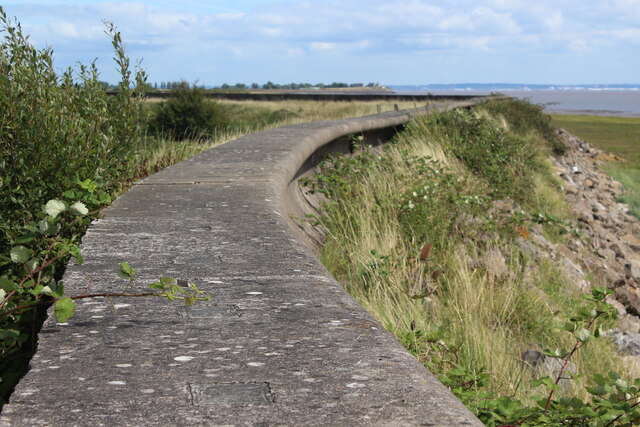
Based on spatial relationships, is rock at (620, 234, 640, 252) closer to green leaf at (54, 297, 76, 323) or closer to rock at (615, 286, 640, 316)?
rock at (615, 286, 640, 316)

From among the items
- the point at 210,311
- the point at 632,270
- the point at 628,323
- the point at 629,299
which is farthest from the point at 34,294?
the point at 632,270

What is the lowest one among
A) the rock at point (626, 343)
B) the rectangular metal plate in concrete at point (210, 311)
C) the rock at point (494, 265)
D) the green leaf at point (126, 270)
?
the rock at point (626, 343)

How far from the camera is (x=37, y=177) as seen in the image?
3.47 meters

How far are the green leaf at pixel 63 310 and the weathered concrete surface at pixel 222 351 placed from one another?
0.07 metres

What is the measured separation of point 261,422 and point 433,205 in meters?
5.09

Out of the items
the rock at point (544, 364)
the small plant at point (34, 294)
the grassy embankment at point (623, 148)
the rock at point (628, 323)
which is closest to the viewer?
the small plant at point (34, 294)

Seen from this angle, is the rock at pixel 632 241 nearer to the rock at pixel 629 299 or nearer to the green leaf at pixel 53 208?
the rock at pixel 629 299

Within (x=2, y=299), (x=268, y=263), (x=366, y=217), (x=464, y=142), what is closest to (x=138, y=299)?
(x=2, y=299)

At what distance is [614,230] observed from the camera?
11.3 m

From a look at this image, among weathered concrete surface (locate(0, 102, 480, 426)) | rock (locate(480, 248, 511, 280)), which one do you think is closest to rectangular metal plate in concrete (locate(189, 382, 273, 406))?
weathered concrete surface (locate(0, 102, 480, 426))

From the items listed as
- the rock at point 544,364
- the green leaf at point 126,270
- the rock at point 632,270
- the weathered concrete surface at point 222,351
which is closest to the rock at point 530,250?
the rock at point 632,270

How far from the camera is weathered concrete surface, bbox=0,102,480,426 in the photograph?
5.53 feet

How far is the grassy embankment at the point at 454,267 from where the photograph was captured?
3.77 metres

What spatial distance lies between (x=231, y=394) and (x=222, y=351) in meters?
0.27
